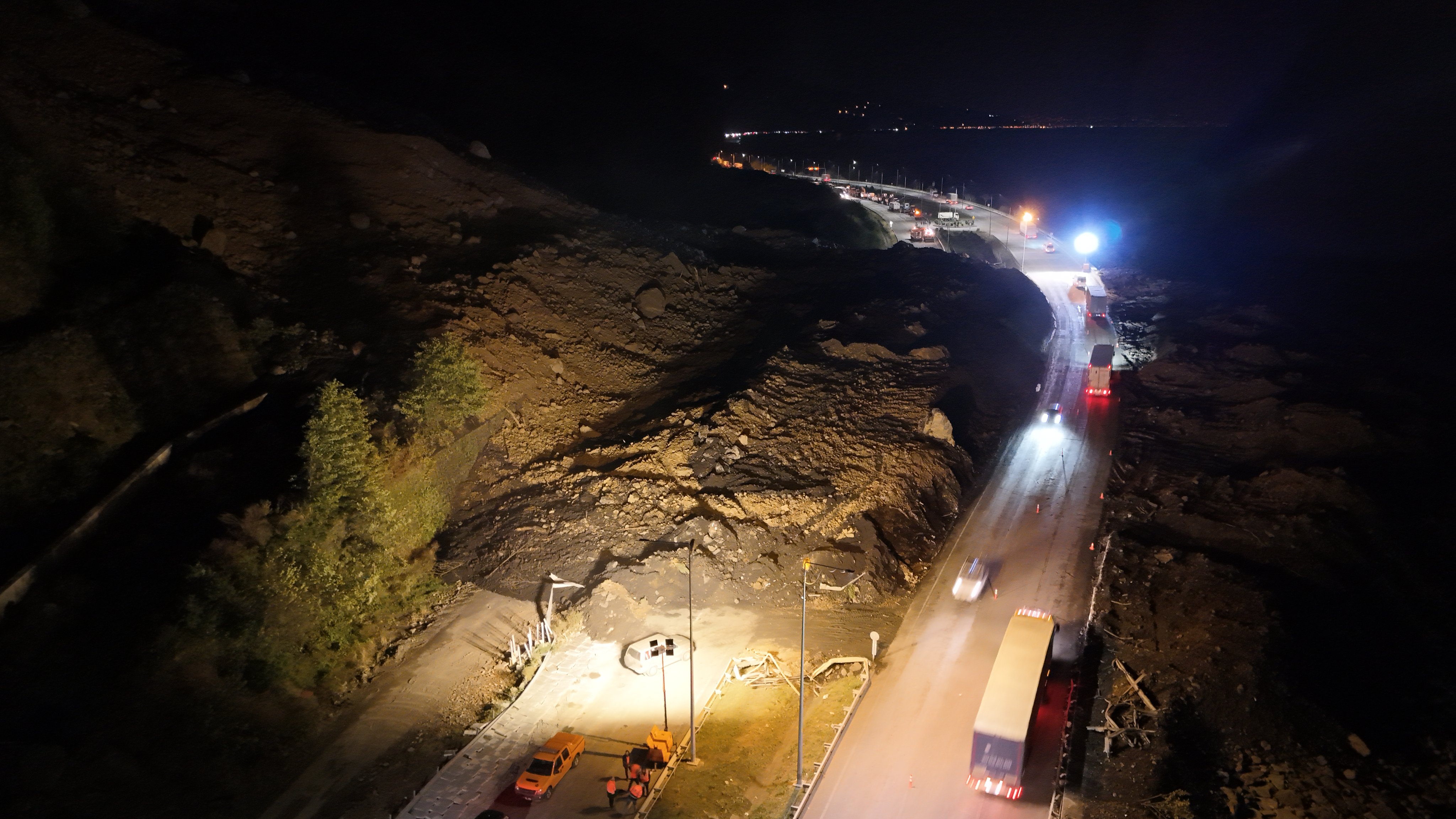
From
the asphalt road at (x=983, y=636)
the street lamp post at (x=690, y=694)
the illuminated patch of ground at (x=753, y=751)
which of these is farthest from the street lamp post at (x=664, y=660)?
the asphalt road at (x=983, y=636)

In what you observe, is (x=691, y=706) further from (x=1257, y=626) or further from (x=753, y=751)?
(x=1257, y=626)

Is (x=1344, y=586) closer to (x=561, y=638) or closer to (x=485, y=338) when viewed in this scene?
Answer: (x=561, y=638)

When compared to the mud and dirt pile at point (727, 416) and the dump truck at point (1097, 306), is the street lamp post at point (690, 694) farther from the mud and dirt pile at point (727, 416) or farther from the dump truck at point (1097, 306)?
the dump truck at point (1097, 306)

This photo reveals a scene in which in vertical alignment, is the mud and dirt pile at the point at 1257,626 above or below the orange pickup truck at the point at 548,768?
above

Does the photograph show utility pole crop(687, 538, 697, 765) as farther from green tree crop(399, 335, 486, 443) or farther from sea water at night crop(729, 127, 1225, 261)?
sea water at night crop(729, 127, 1225, 261)

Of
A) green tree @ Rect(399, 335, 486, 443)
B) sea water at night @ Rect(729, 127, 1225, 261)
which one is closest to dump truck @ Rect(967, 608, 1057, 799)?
green tree @ Rect(399, 335, 486, 443)

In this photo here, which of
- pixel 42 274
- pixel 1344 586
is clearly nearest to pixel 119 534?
pixel 42 274

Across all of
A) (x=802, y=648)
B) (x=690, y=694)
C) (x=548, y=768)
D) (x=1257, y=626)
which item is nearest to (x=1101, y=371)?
(x=1257, y=626)
